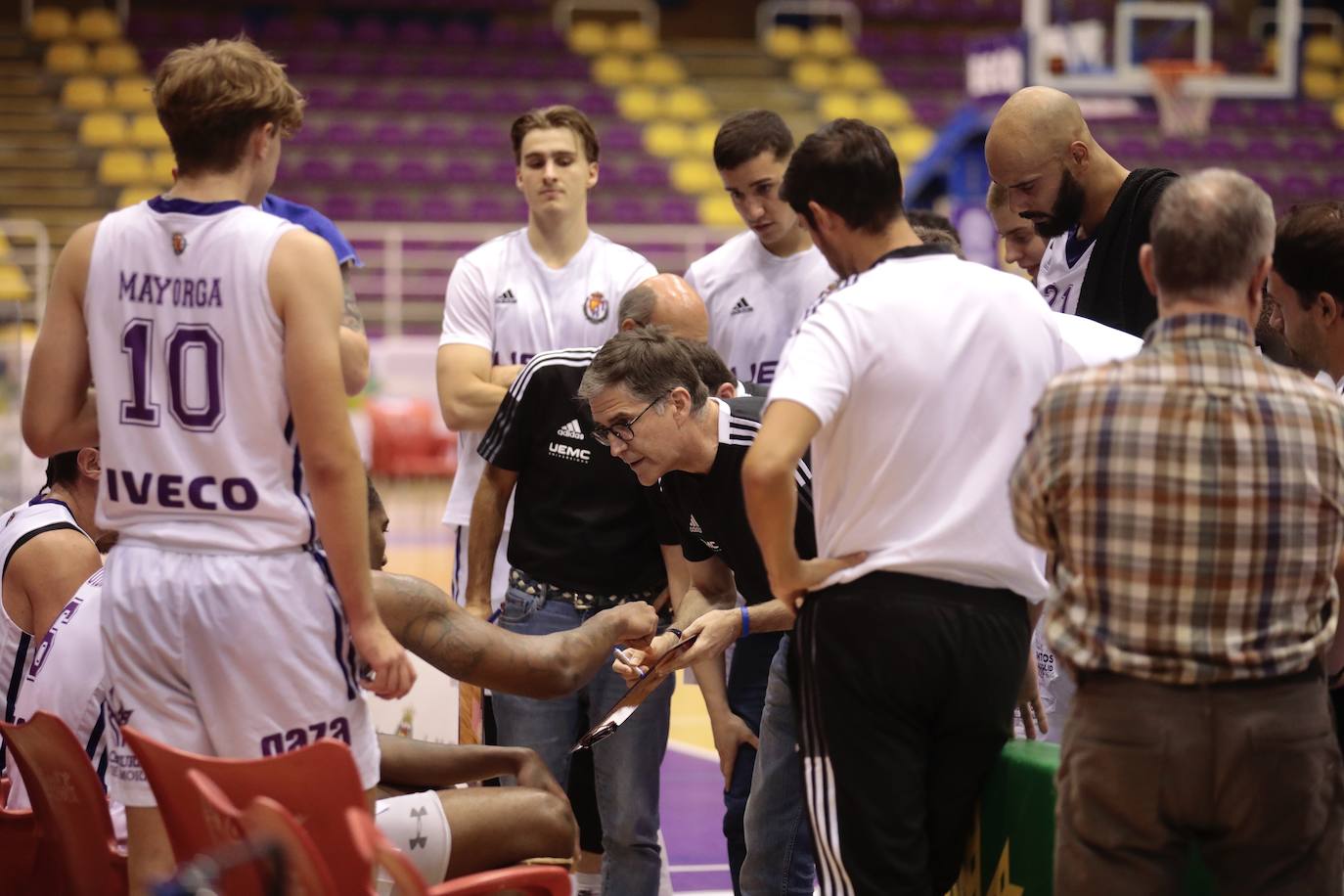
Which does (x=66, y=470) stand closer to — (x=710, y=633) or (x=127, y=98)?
(x=710, y=633)

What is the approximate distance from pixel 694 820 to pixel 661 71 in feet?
60.6

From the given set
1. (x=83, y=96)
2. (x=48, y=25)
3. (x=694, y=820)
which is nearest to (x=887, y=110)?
(x=83, y=96)

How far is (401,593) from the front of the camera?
141 inches

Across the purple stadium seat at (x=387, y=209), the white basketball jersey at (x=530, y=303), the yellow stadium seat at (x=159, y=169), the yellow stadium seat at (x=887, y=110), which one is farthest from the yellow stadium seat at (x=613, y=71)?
the white basketball jersey at (x=530, y=303)

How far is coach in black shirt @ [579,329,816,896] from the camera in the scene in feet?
12.4

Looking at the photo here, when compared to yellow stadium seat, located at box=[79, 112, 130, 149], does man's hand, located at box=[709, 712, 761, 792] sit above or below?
below

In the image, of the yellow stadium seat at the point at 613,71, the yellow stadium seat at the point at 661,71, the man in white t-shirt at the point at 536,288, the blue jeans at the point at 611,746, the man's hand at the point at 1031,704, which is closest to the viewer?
the man's hand at the point at 1031,704

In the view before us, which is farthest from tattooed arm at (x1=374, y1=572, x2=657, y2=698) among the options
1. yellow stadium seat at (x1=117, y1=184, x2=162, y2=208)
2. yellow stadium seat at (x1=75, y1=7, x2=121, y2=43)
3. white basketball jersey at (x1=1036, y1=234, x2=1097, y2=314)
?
yellow stadium seat at (x1=75, y1=7, x2=121, y2=43)

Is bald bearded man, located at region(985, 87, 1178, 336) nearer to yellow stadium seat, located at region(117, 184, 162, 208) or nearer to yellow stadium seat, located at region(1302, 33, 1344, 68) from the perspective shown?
yellow stadium seat, located at region(117, 184, 162, 208)

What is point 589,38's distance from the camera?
23.7 meters

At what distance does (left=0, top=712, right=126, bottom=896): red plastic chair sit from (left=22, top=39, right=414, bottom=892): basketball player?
25cm

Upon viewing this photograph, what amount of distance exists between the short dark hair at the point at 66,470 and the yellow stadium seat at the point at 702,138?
1826 cm

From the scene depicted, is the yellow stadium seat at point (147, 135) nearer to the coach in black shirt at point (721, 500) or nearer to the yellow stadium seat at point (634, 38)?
the yellow stadium seat at point (634, 38)

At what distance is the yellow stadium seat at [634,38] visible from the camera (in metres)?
23.9
